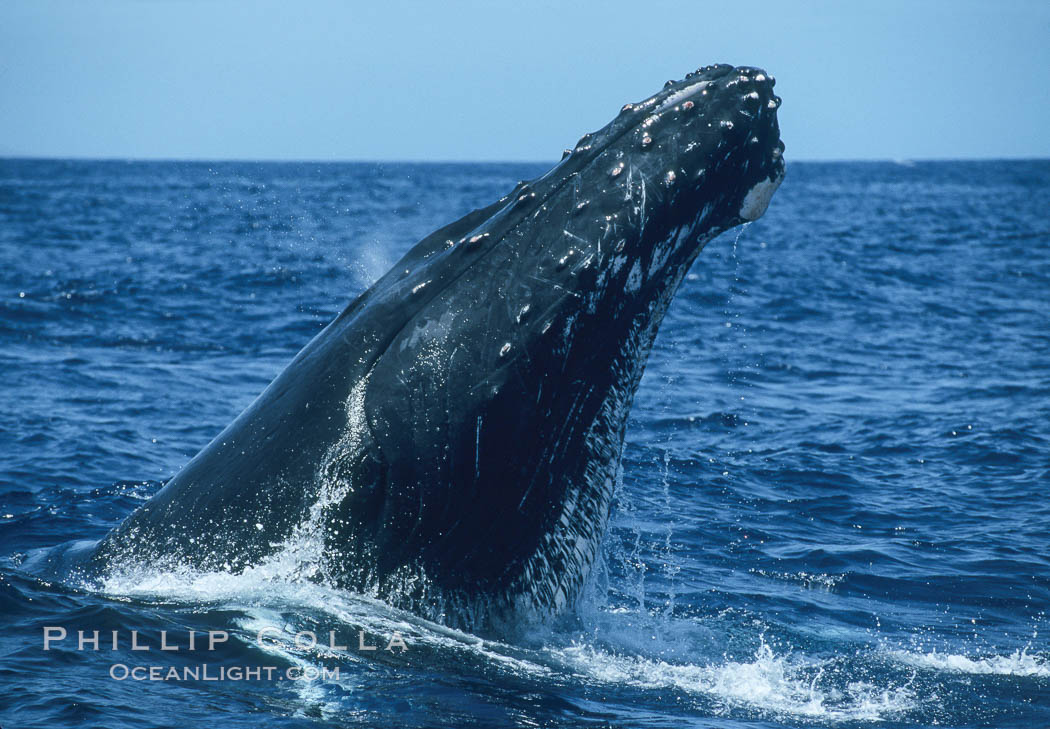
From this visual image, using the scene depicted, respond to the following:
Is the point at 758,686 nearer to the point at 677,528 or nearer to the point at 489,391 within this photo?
the point at 489,391

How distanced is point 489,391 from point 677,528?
573 centimetres

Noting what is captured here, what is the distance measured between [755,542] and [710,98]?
572cm

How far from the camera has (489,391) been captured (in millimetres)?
5223

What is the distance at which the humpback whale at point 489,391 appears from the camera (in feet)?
17.3

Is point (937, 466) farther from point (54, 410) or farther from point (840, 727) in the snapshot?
point (54, 410)

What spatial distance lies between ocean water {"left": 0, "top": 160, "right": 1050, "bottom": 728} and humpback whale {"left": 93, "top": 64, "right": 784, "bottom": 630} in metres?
0.29

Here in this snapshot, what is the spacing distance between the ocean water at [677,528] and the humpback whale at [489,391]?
0.29 metres

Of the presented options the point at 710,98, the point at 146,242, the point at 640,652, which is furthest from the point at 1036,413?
the point at 146,242

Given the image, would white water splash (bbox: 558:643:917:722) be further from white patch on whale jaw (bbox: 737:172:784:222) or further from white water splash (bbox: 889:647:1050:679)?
white patch on whale jaw (bbox: 737:172:784:222)

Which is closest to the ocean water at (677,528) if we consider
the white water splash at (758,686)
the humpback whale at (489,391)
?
the white water splash at (758,686)

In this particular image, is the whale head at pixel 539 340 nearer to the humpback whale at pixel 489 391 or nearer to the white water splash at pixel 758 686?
the humpback whale at pixel 489 391

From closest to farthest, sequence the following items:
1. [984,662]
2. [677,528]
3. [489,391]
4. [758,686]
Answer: [489,391]
[758,686]
[984,662]
[677,528]

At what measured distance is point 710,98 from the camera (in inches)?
220

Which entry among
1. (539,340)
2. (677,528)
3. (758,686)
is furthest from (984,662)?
(539,340)
